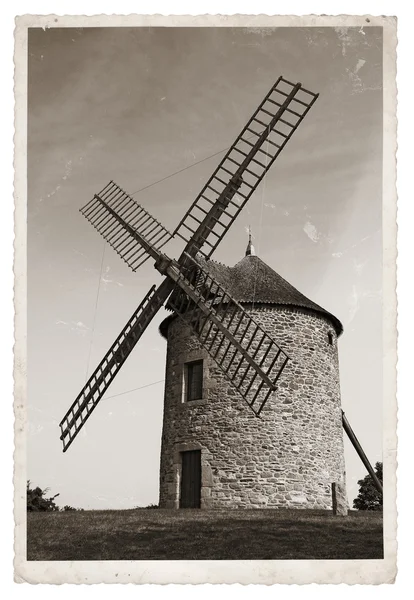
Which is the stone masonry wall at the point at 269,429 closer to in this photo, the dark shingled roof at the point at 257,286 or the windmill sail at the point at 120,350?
the dark shingled roof at the point at 257,286

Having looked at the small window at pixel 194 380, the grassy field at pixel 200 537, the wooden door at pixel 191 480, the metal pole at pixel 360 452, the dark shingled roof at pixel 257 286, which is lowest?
the grassy field at pixel 200 537

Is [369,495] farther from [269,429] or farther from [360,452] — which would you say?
[269,429]

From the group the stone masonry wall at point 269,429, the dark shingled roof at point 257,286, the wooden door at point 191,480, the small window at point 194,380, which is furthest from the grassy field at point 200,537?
the dark shingled roof at point 257,286

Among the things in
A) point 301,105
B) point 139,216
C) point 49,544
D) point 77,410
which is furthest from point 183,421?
point 301,105

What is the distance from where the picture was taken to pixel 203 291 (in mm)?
14805

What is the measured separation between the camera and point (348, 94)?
12.5 meters

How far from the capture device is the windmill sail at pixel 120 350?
47.5ft

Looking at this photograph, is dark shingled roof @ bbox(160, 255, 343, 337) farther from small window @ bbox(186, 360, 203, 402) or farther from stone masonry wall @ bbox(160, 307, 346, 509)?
small window @ bbox(186, 360, 203, 402)

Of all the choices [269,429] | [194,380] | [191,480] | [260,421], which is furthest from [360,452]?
[194,380]

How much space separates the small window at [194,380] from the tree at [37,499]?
4.68 m

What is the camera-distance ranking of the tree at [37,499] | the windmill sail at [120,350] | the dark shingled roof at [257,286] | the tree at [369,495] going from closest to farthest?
the tree at [37,499]
the tree at [369,495]
the windmill sail at [120,350]
the dark shingled roof at [257,286]

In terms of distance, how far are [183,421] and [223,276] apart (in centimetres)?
300

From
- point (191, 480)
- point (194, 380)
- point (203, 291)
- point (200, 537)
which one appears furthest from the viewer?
point (194, 380)

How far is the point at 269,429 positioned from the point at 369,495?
2.87 metres
